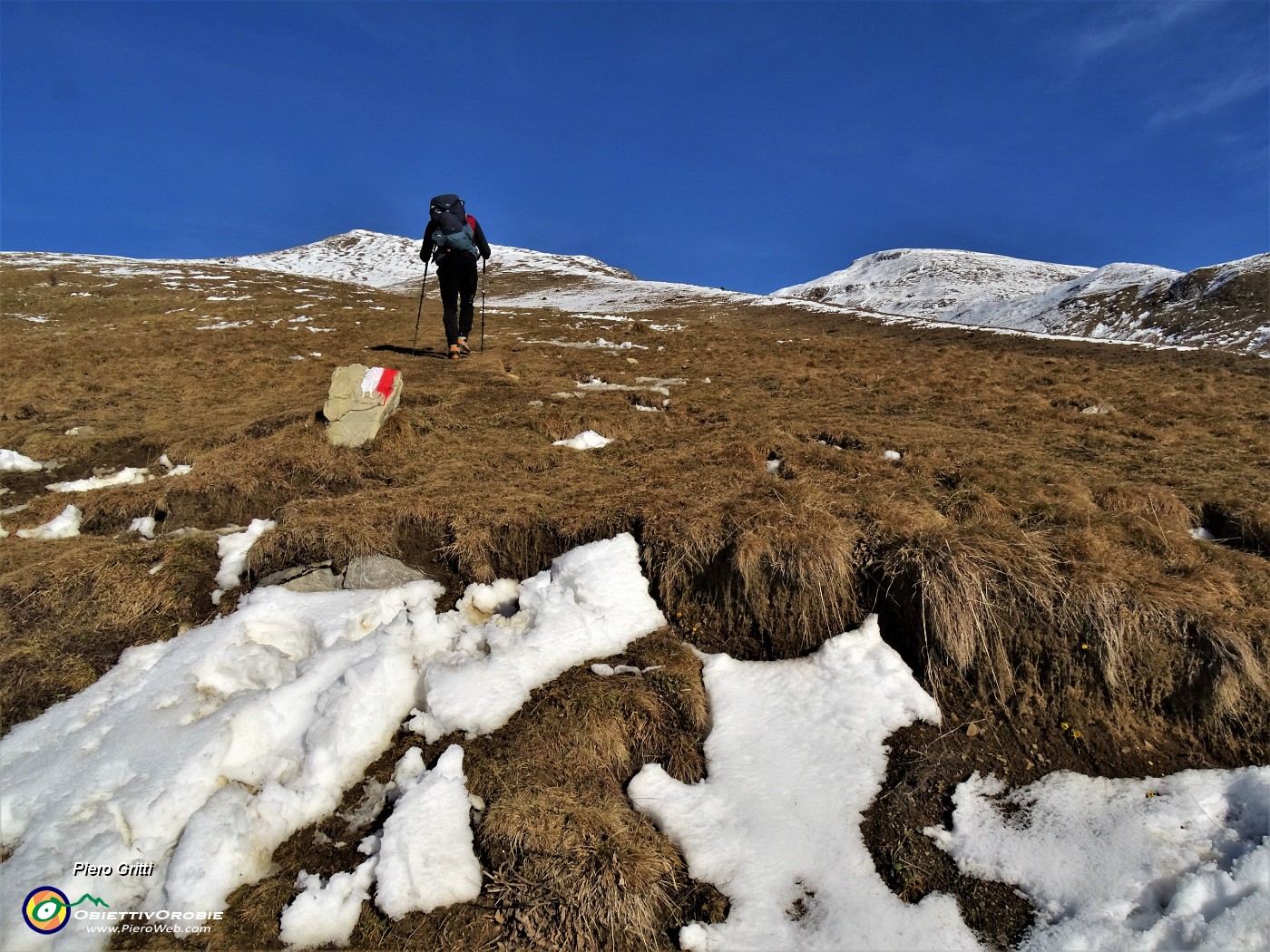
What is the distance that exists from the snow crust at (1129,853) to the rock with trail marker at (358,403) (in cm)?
929

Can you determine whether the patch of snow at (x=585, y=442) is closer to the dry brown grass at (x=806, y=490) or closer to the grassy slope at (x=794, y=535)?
the grassy slope at (x=794, y=535)

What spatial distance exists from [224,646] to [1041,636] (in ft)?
24.0

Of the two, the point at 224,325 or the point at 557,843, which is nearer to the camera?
the point at 557,843

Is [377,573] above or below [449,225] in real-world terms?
below

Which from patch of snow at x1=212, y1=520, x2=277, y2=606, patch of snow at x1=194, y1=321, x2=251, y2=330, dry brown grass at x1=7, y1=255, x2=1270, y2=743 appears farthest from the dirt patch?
patch of snow at x1=194, y1=321, x2=251, y2=330

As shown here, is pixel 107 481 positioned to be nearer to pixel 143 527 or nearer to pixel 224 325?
pixel 143 527

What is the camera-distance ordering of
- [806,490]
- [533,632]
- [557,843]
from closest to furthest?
1. [557,843]
2. [533,632]
3. [806,490]

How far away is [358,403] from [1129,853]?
10.8 meters

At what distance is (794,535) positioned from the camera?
19.9 ft

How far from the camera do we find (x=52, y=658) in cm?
562

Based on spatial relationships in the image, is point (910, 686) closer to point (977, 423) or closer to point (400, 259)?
point (977, 423)

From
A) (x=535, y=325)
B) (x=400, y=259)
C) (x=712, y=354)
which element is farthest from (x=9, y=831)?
(x=400, y=259)

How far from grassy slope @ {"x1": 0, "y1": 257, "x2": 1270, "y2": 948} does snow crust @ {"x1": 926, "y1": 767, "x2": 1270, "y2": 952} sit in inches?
7.8

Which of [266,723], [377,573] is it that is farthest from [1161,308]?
[266,723]
